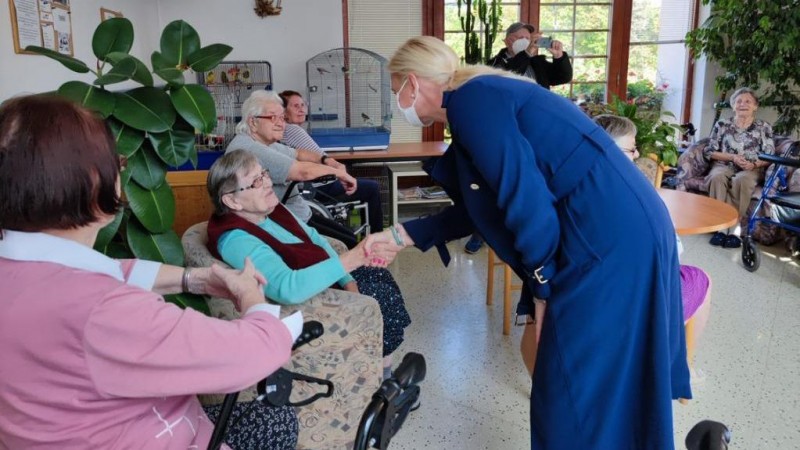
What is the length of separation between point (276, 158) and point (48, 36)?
1.41 m

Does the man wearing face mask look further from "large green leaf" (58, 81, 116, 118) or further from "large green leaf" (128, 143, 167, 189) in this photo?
"large green leaf" (58, 81, 116, 118)

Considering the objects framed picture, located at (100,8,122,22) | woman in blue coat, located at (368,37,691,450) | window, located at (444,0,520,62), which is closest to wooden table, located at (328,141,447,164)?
window, located at (444,0,520,62)

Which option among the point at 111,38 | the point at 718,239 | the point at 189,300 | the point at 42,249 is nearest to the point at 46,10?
the point at 111,38

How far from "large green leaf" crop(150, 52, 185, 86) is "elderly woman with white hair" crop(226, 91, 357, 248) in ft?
2.75

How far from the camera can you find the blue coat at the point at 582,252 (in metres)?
1.34

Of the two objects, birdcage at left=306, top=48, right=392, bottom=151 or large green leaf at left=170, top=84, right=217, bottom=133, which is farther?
birdcage at left=306, top=48, right=392, bottom=151

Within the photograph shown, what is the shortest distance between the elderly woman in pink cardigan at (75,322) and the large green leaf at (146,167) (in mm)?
871

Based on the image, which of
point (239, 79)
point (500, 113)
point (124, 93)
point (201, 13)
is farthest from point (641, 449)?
point (201, 13)

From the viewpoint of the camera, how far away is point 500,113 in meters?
1.34

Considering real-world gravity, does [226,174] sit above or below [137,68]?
below

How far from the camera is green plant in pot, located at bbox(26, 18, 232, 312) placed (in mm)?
1640

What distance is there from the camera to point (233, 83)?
4.93 metres

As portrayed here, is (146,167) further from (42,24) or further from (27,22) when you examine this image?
(42,24)

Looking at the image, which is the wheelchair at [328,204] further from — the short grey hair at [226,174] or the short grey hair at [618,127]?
the short grey hair at [618,127]
